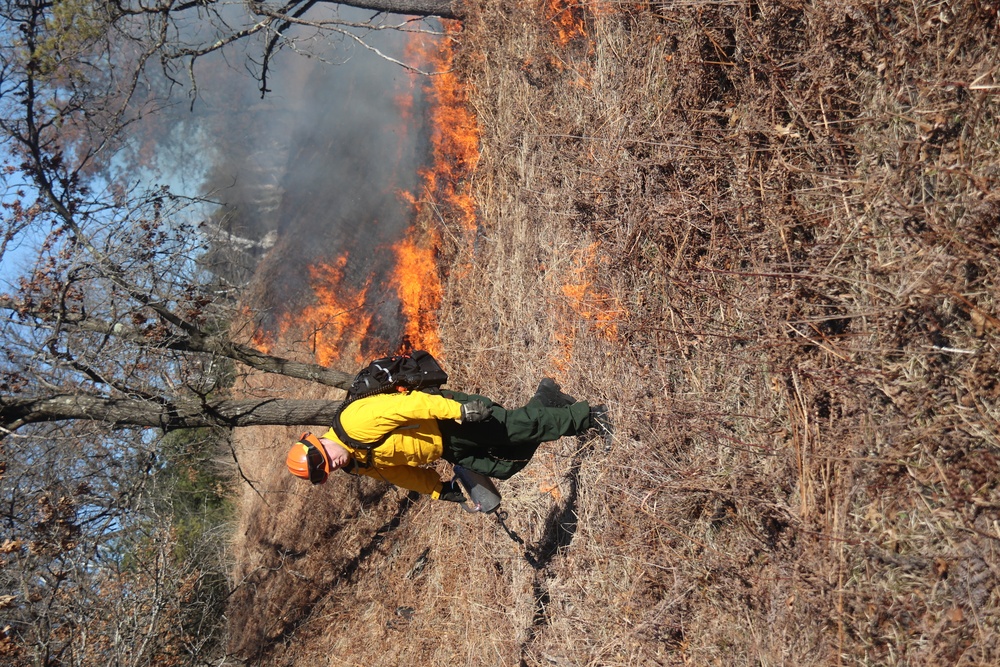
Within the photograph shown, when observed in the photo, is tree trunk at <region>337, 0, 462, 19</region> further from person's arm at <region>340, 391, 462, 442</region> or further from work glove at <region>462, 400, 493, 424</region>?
work glove at <region>462, 400, 493, 424</region>

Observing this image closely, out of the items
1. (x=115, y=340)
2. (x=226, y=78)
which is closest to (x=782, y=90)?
(x=115, y=340)

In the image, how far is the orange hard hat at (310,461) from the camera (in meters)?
4.57

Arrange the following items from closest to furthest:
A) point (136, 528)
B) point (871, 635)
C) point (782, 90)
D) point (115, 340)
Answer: point (871, 635)
point (782, 90)
point (115, 340)
point (136, 528)

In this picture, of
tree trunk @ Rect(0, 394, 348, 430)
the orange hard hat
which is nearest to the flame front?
tree trunk @ Rect(0, 394, 348, 430)

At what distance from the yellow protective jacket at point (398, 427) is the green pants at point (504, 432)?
0.60ft

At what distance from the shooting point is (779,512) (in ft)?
13.7

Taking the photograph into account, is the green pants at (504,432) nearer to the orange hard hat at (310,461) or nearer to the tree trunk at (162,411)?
the orange hard hat at (310,461)

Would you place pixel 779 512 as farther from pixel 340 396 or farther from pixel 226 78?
pixel 226 78

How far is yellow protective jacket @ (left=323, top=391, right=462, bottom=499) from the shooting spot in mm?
4676

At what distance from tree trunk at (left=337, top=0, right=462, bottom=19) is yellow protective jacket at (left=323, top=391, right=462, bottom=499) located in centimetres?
742

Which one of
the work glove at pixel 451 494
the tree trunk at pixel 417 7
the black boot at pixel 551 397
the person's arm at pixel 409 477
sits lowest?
the work glove at pixel 451 494

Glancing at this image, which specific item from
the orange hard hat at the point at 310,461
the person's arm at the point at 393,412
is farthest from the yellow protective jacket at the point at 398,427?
the orange hard hat at the point at 310,461

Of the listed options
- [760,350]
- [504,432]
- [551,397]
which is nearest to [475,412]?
[504,432]

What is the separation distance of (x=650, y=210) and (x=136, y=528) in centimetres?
750
